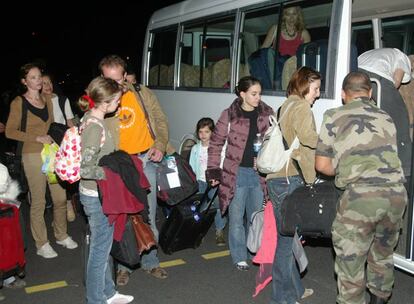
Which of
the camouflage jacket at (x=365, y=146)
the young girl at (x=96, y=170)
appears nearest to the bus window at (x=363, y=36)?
the camouflage jacket at (x=365, y=146)

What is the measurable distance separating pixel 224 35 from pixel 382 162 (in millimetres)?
3815

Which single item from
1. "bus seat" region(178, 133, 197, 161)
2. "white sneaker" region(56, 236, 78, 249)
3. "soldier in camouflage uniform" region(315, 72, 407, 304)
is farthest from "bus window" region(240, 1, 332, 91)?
"white sneaker" region(56, 236, 78, 249)

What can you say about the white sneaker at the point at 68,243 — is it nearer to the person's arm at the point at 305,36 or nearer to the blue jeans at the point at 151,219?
the blue jeans at the point at 151,219

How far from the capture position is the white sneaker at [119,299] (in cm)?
453

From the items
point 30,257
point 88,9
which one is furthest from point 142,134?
point 88,9

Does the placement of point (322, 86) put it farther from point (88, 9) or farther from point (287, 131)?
point (88, 9)

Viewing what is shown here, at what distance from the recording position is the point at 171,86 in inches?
323

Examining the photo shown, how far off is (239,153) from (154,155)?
85 cm

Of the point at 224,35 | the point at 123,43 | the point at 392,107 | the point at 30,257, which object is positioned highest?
the point at 123,43

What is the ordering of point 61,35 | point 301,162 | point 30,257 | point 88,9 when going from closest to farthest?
point 301,162 < point 30,257 < point 88,9 < point 61,35

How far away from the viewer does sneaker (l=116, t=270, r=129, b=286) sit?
5035 millimetres

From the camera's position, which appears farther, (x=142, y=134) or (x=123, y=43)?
(x=123, y=43)

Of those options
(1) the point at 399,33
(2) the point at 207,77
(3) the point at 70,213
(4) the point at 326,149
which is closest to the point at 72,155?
(4) the point at 326,149

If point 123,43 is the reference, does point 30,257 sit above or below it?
below
